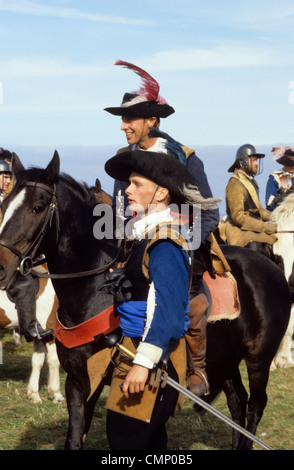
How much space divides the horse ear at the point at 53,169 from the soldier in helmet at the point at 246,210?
6083mm

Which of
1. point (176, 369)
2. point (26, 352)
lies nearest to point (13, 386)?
point (26, 352)

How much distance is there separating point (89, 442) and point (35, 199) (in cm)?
323

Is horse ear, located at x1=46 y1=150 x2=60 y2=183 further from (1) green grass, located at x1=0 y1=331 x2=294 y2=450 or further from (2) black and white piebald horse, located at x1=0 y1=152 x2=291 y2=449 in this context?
(1) green grass, located at x1=0 y1=331 x2=294 y2=450

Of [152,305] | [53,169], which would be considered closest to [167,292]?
[152,305]

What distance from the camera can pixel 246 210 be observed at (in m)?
11.1

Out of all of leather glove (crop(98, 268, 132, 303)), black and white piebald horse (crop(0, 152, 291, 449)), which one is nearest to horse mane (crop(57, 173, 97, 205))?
black and white piebald horse (crop(0, 152, 291, 449))

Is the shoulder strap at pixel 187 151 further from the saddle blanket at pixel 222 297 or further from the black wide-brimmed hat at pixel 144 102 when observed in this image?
the saddle blanket at pixel 222 297

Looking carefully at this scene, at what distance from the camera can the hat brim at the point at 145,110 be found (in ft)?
18.6

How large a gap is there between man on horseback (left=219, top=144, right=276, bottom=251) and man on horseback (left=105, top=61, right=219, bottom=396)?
513 centimetres

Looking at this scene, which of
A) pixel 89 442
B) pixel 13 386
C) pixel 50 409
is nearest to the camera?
pixel 89 442

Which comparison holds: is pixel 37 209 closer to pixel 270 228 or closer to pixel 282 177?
pixel 270 228

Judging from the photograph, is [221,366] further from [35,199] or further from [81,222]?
[35,199]

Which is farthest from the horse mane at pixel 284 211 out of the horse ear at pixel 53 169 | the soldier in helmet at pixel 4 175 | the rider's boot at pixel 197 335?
the horse ear at pixel 53 169

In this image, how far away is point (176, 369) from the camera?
397 centimetres
